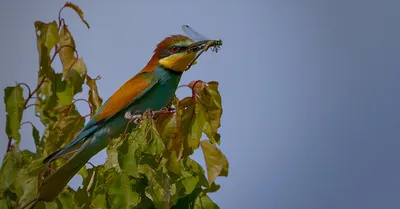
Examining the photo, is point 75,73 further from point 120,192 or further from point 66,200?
point 120,192

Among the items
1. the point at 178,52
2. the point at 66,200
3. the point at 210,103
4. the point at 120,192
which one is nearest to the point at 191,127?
the point at 210,103

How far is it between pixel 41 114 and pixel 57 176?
517mm

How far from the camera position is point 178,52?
13.0 ft

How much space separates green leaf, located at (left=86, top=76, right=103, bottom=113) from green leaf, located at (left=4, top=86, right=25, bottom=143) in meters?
0.31

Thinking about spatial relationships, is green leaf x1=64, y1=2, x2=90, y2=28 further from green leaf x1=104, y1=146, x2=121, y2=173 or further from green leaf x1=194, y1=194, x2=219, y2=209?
green leaf x1=194, y1=194, x2=219, y2=209

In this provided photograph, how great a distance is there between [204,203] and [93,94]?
87 centimetres

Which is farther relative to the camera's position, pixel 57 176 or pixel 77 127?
pixel 77 127

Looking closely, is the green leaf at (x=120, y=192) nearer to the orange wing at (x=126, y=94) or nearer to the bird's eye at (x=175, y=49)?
the orange wing at (x=126, y=94)

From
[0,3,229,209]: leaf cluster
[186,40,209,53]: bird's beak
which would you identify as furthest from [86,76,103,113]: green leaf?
[186,40,209,53]: bird's beak

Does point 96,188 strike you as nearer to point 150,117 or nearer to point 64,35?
point 150,117

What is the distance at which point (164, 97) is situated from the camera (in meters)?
3.93

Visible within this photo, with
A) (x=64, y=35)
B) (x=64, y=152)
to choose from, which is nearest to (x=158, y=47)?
(x=64, y=35)

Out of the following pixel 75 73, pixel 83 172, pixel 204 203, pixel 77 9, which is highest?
pixel 77 9

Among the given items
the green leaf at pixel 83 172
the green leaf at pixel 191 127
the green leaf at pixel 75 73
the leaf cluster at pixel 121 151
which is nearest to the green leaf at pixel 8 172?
the leaf cluster at pixel 121 151
